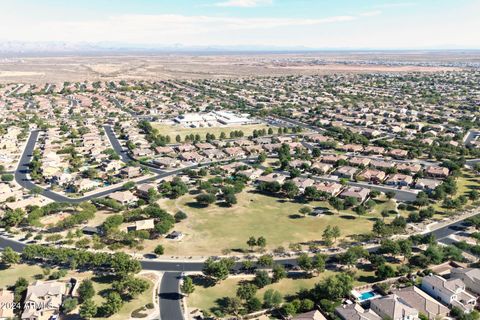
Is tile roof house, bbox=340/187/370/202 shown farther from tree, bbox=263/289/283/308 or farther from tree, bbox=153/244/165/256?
tree, bbox=153/244/165/256

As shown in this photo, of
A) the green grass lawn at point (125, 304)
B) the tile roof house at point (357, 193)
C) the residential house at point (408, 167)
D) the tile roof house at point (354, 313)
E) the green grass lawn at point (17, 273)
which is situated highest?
the residential house at point (408, 167)

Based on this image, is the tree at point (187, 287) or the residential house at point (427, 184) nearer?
the tree at point (187, 287)

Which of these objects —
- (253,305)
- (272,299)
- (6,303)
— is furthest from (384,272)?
(6,303)

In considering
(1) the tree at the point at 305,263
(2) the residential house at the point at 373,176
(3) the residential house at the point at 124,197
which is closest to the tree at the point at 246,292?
(1) the tree at the point at 305,263

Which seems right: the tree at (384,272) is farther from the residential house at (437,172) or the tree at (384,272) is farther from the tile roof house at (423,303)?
the residential house at (437,172)

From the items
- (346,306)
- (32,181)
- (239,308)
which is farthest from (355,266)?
(32,181)

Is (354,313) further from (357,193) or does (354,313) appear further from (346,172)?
(346,172)
